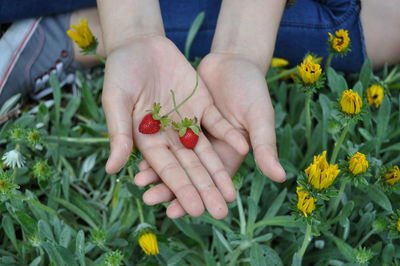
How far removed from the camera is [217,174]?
112cm

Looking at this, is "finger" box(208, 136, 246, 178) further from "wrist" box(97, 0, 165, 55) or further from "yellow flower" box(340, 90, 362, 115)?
"wrist" box(97, 0, 165, 55)

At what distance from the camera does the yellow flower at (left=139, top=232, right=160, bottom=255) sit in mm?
1196

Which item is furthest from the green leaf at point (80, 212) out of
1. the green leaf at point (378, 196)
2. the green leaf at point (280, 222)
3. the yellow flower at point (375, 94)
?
the yellow flower at point (375, 94)

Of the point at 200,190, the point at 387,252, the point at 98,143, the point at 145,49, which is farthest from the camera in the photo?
the point at 98,143

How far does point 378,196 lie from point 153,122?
58 centimetres

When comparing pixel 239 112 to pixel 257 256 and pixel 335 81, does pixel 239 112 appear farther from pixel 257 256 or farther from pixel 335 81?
pixel 335 81

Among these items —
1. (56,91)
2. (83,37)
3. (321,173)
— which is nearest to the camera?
(321,173)

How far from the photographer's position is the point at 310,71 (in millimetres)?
1145

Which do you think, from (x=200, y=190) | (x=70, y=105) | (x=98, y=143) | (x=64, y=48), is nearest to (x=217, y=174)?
(x=200, y=190)

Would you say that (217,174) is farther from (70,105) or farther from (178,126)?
(70,105)

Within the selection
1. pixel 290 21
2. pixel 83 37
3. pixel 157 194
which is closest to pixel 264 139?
pixel 157 194

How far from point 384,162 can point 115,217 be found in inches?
31.3

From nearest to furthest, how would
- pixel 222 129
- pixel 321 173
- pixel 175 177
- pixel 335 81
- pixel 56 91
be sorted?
pixel 321 173 → pixel 175 177 → pixel 222 129 → pixel 335 81 → pixel 56 91

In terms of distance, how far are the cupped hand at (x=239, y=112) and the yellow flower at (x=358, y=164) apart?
145mm
